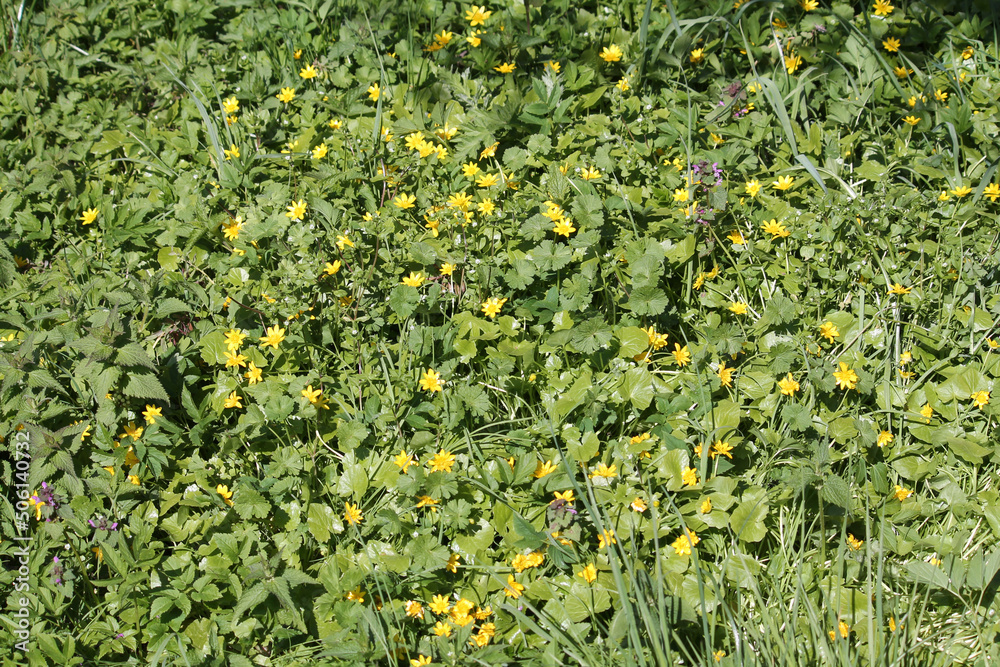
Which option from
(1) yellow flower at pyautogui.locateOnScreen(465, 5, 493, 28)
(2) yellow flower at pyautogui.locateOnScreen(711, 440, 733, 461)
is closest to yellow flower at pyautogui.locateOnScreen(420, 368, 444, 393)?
(2) yellow flower at pyautogui.locateOnScreen(711, 440, 733, 461)

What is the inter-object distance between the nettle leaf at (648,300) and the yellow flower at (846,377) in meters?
0.60

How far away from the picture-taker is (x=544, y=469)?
7.52ft

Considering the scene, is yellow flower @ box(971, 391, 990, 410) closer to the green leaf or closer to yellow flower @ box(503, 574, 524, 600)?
the green leaf

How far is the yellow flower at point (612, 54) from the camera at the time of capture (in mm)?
3236

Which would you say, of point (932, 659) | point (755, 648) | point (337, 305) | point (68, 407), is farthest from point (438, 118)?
point (932, 659)

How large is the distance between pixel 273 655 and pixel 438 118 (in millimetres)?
2170

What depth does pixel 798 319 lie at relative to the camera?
103 inches

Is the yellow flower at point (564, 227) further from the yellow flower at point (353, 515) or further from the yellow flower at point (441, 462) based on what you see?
the yellow flower at point (353, 515)

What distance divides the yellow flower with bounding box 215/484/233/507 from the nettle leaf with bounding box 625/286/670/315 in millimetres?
1460

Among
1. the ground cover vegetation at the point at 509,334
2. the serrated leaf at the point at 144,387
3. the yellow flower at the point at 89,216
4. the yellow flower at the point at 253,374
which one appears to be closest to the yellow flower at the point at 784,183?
the ground cover vegetation at the point at 509,334

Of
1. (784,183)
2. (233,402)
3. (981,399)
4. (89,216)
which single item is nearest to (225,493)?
(233,402)

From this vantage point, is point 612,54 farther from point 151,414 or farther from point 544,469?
point 151,414

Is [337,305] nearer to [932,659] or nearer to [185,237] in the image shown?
[185,237]

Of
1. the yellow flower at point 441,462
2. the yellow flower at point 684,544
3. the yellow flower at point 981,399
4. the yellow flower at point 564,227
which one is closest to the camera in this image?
the yellow flower at point 684,544
